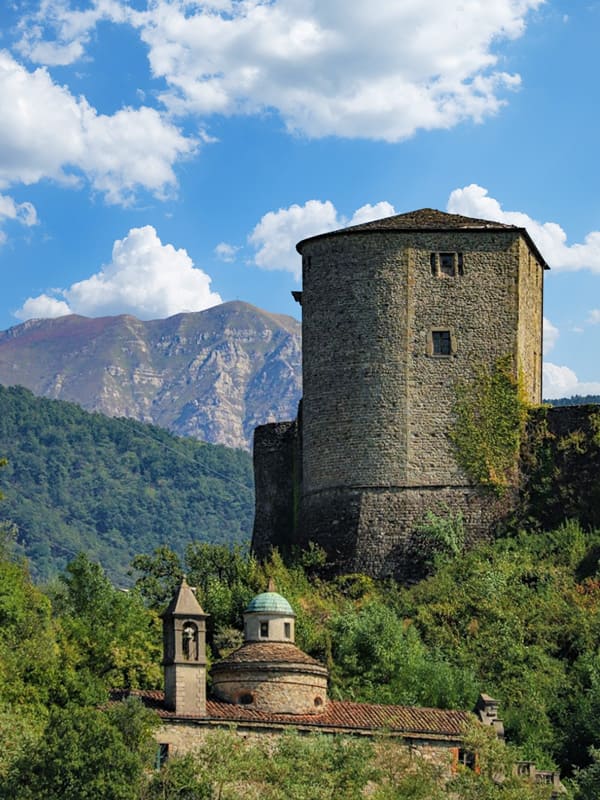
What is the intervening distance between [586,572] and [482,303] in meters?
10.9

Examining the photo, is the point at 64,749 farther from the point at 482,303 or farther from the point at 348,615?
the point at 482,303

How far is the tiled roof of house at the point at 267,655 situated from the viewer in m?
62.0

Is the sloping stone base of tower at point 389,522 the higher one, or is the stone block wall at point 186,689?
the sloping stone base of tower at point 389,522

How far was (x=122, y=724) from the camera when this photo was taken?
2202 inches

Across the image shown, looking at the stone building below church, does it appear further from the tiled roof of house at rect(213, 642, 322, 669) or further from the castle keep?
the castle keep

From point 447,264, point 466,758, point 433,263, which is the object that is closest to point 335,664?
point 466,758

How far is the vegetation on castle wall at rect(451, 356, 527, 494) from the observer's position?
77.9 meters

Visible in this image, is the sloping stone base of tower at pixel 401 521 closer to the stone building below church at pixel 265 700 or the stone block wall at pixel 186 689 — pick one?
the stone building below church at pixel 265 700

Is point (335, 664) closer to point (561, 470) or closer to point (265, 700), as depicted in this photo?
point (265, 700)

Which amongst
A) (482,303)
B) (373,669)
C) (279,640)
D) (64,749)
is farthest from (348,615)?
(64,749)

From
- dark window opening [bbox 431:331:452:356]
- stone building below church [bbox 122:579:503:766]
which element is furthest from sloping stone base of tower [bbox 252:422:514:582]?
stone building below church [bbox 122:579:503:766]

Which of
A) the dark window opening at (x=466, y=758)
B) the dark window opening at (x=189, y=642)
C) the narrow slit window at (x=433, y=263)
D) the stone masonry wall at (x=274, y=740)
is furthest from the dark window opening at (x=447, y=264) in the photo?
the dark window opening at (x=466, y=758)

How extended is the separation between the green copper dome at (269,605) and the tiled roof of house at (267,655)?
1.02 m

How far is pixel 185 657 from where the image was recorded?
60.7 m
